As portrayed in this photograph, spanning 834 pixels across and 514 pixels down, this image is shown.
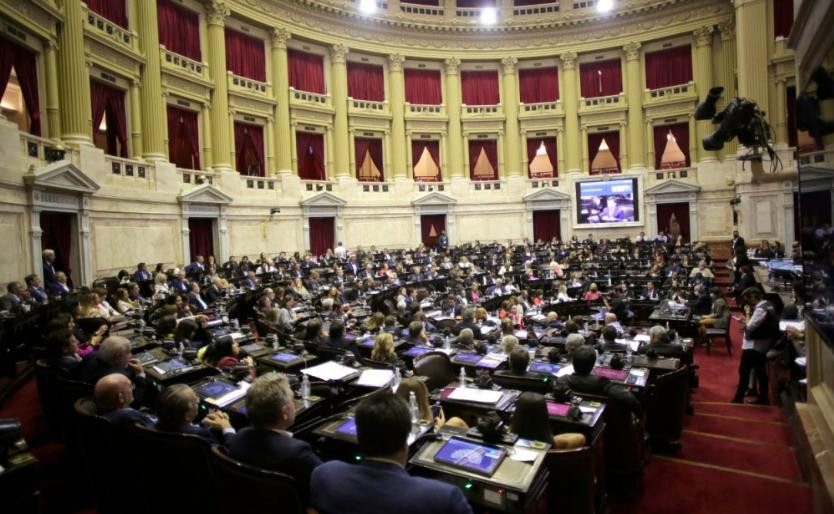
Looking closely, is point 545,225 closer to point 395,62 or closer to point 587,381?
point 395,62

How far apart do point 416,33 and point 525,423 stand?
2497cm

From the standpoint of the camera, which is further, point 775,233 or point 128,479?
point 775,233

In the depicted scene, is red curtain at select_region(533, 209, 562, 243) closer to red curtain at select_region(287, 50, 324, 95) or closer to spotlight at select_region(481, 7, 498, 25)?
spotlight at select_region(481, 7, 498, 25)

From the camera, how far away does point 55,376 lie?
439cm

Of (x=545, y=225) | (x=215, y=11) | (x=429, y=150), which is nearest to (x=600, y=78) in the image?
(x=545, y=225)

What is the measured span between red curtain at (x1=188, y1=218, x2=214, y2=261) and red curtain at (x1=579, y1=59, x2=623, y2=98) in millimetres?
20178

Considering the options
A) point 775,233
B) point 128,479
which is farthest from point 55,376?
point 775,233

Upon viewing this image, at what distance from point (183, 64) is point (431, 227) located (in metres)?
13.1

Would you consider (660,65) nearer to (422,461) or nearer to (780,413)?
(780,413)

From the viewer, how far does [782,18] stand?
1888 cm

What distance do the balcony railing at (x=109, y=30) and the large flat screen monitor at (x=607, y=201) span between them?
20.4 m

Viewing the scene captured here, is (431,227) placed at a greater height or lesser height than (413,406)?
greater

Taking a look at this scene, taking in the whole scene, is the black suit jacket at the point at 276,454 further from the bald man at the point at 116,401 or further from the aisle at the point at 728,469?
the aisle at the point at 728,469

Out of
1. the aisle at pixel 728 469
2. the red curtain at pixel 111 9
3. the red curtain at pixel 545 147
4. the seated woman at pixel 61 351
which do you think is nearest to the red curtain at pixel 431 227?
the red curtain at pixel 545 147
